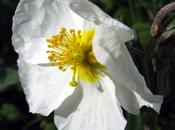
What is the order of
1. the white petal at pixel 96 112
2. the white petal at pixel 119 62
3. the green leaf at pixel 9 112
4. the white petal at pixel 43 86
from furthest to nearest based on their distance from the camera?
the green leaf at pixel 9 112, the white petal at pixel 43 86, the white petal at pixel 96 112, the white petal at pixel 119 62

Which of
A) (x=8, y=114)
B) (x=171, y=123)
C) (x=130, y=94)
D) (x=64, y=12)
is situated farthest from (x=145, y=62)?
(x=8, y=114)

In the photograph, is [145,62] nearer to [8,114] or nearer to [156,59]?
[156,59]

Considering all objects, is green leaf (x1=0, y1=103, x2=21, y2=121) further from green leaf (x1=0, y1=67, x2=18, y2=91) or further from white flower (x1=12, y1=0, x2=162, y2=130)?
white flower (x1=12, y1=0, x2=162, y2=130)

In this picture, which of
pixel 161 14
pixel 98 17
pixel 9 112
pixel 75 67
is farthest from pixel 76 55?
pixel 9 112

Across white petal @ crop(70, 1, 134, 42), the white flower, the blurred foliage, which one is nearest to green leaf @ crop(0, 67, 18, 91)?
the blurred foliage

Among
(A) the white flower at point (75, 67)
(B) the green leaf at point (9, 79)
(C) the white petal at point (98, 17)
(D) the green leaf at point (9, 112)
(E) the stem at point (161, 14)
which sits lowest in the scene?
(D) the green leaf at point (9, 112)

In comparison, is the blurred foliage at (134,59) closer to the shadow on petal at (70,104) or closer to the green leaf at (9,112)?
the green leaf at (9,112)

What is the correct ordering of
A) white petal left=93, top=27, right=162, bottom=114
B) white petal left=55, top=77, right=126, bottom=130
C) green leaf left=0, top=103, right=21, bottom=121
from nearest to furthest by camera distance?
white petal left=93, top=27, right=162, bottom=114 < white petal left=55, top=77, right=126, bottom=130 < green leaf left=0, top=103, right=21, bottom=121

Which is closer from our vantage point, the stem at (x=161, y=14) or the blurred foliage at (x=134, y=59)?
the stem at (x=161, y=14)

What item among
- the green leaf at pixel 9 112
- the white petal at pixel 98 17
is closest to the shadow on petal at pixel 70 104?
the white petal at pixel 98 17
